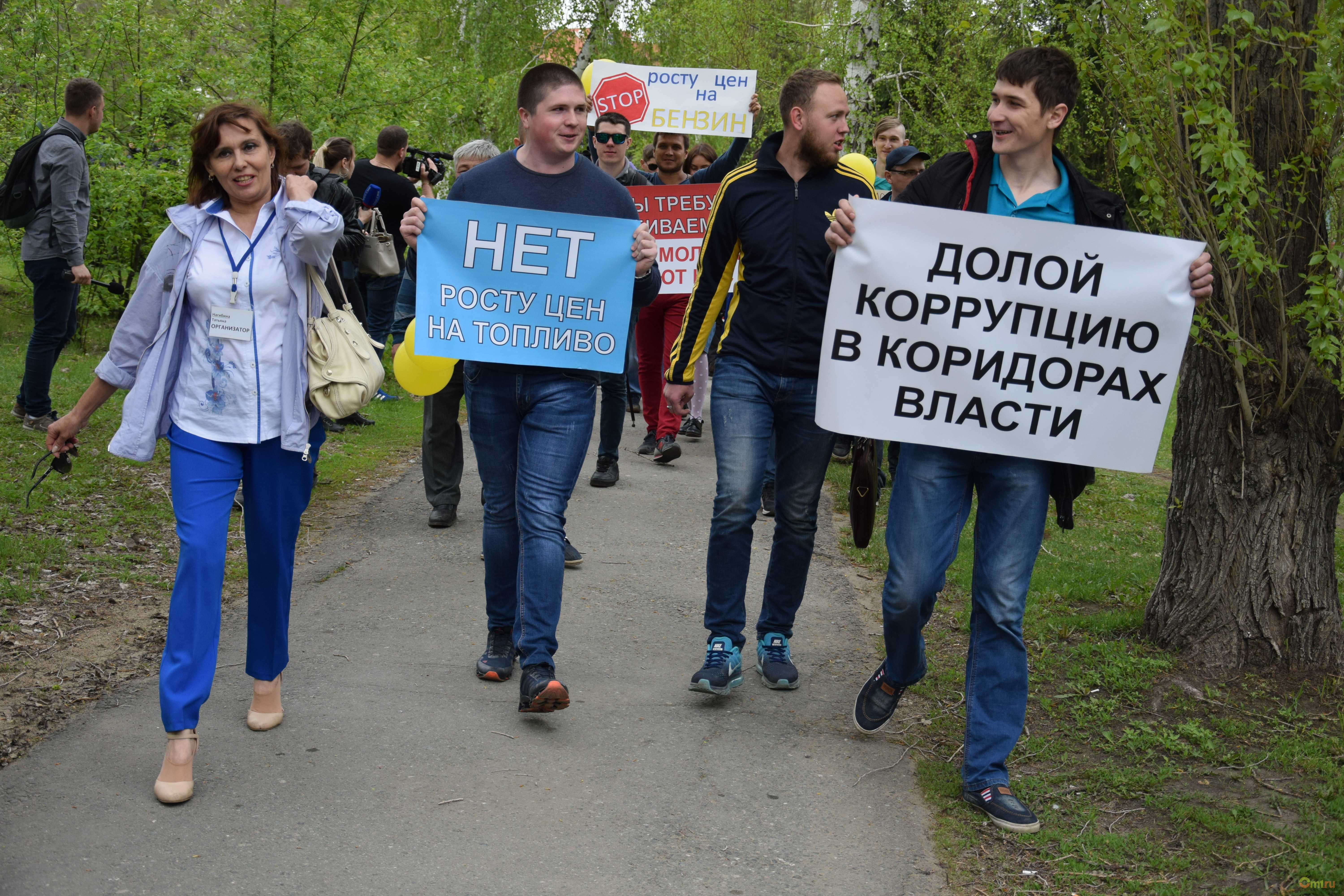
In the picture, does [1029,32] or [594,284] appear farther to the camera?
[1029,32]

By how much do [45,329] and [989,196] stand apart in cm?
697

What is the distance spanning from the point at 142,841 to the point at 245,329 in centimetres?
153

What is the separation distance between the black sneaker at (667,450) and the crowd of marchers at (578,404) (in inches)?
139

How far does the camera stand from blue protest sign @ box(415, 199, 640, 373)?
4.58m

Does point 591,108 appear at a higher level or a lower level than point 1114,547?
higher

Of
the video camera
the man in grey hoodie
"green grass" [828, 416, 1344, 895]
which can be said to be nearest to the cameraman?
the video camera

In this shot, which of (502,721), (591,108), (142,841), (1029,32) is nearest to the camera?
(142,841)

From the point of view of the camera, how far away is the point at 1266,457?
481 cm

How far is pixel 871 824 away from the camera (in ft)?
12.6

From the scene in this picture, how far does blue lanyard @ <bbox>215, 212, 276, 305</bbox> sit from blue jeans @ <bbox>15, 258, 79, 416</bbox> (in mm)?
5255

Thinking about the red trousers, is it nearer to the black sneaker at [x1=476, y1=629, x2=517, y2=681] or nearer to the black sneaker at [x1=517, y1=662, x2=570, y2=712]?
the black sneaker at [x1=476, y1=629, x2=517, y2=681]

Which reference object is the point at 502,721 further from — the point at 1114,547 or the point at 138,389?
the point at 1114,547

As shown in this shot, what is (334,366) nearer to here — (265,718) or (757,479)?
(265,718)

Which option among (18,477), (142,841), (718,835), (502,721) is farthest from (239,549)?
(718,835)
